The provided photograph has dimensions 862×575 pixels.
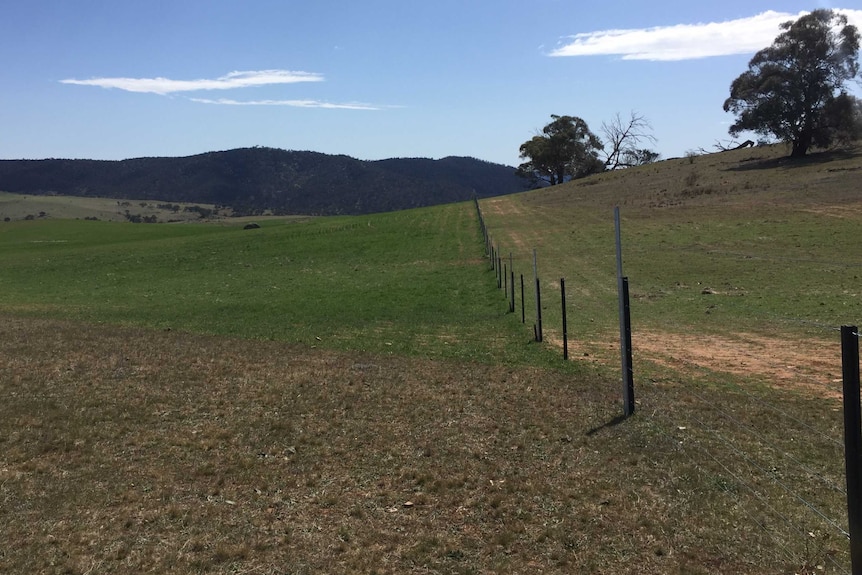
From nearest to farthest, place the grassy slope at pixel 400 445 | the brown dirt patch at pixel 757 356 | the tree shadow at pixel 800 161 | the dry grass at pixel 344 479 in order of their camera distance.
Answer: the dry grass at pixel 344 479 → the grassy slope at pixel 400 445 → the brown dirt patch at pixel 757 356 → the tree shadow at pixel 800 161

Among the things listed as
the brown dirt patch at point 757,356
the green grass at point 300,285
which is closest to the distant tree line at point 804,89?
the green grass at point 300,285

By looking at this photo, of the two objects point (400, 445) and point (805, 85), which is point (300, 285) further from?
point (805, 85)

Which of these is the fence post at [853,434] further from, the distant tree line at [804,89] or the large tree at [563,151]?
the large tree at [563,151]

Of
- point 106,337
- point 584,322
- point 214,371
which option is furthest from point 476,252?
point 214,371

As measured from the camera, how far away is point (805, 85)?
68562mm

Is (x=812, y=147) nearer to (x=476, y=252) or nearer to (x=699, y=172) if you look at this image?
Result: (x=699, y=172)

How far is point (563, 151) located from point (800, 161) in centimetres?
4626

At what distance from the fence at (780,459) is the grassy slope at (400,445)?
0.13ft

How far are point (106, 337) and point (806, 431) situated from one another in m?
16.3

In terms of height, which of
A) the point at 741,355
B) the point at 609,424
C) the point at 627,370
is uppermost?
the point at 627,370

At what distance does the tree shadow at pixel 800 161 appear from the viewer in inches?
2584

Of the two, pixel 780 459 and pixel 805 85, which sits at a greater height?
pixel 805 85

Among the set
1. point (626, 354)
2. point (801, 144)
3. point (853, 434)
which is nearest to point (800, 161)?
point (801, 144)

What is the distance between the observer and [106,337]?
17.8 meters
